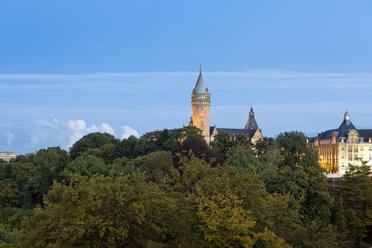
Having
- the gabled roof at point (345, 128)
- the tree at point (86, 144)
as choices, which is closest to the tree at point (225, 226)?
the tree at point (86, 144)

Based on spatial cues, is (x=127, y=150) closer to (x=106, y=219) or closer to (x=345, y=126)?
(x=106, y=219)

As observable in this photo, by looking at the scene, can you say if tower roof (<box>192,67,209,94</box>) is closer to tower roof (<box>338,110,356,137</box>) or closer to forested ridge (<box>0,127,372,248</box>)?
tower roof (<box>338,110,356,137</box>)

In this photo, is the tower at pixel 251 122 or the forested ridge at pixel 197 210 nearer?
the forested ridge at pixel 197 210

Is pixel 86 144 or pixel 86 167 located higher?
pixel 86 144

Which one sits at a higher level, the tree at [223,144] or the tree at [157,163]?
the tree at [223,144]

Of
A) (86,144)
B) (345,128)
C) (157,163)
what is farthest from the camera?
(345,128)

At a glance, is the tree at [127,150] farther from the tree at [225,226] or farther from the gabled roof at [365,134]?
the gabled roof at [365,134]

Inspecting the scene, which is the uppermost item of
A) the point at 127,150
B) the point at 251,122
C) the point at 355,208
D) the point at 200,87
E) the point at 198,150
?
the point at 200,87

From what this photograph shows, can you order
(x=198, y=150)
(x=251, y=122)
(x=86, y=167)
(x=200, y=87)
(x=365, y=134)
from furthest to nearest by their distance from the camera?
(x=251, y=122) < (x=365, y=134) < (x=200, y=87) < (x=86, y=167) < (x=198, y=150)

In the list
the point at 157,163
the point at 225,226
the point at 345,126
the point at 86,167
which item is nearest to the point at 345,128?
the point at 345,126

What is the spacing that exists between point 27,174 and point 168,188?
196 feet

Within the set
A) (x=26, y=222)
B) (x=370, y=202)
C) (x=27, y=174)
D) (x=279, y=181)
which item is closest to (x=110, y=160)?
(x=27, y=174)

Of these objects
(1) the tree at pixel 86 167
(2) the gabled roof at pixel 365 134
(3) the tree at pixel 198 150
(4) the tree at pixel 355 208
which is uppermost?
(2) the gabled roof at pixel 365 134

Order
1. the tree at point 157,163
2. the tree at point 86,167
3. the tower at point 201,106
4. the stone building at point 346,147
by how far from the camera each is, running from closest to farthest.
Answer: the tree at point 157,163 → the tree at point 86,167 → the tower at point 201,106 → the stone building at point 346,147
